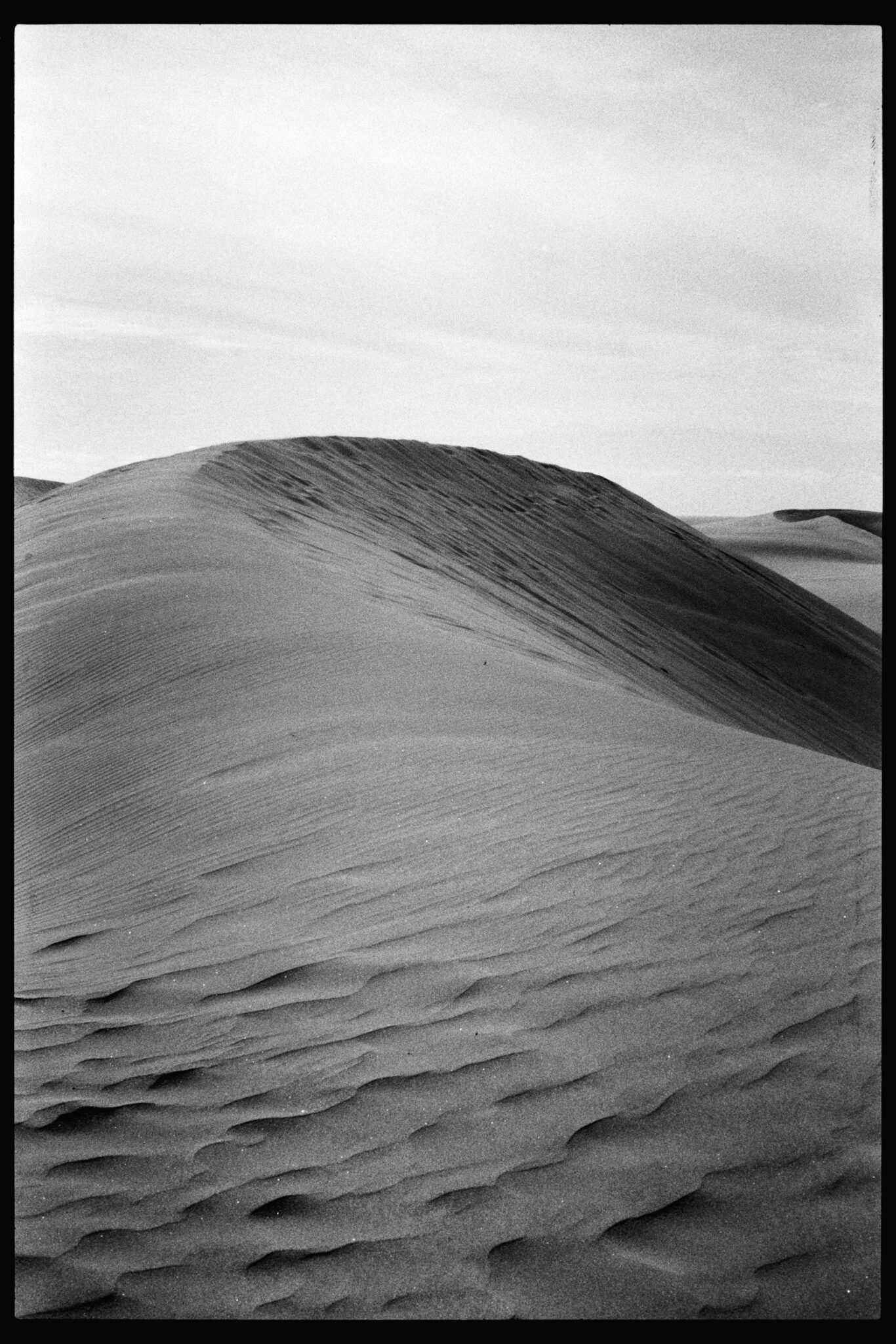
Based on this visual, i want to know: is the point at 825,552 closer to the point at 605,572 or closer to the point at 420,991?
the point at 605,572

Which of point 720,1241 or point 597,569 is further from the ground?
point 597,569

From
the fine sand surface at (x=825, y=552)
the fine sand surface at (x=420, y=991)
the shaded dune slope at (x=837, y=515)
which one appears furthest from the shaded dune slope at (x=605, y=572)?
the shaded dune slope at (x=837, y=515)

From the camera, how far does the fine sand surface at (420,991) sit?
2939 millimetres

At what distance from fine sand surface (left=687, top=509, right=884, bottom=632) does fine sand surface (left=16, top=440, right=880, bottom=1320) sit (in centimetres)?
2042

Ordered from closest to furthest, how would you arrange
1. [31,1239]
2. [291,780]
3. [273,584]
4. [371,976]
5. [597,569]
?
[31,1239] < [371,976] < [291,780] < [273,584] < [597,569]

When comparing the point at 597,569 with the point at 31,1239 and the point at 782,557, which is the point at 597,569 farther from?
the point at 782,557

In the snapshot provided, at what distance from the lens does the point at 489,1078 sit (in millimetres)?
3514

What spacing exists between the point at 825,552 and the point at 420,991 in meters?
53.5

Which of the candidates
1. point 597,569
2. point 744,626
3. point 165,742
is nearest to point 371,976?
point 165,742

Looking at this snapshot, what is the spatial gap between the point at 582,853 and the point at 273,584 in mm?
5992

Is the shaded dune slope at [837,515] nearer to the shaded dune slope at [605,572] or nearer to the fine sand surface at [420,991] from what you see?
the shaded dune slope at [605,572]

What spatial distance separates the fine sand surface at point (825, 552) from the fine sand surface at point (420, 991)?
20.4 meters

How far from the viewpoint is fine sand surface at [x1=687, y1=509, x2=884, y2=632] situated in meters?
38.5

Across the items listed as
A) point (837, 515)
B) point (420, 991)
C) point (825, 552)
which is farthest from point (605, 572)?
point (837, 515)
